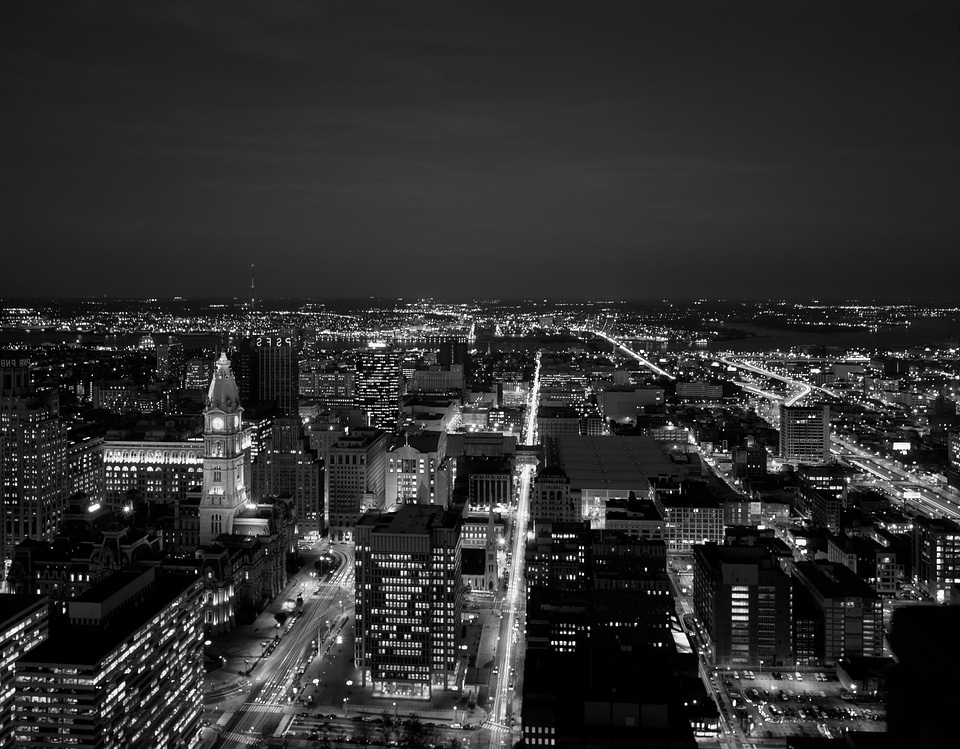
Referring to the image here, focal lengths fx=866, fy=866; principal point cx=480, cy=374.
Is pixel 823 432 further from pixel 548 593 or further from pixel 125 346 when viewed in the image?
pixel 125 346

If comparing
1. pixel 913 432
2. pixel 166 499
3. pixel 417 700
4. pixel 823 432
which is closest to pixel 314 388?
pixel 166 499

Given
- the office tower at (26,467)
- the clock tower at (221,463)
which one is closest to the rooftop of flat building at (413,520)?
the clock tower at (221,463)

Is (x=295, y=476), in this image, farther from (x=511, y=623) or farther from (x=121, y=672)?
(x=121, y=672)

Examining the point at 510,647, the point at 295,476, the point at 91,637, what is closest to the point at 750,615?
the point at 510,647

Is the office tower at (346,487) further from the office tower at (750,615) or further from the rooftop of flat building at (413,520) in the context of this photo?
the office tower at (750,615)

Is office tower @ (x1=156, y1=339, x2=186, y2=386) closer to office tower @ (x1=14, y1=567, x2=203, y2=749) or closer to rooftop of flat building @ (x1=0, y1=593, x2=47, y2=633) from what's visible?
rooftop of flat building @ (x1=0, y1=593, x2=47, y2=633)

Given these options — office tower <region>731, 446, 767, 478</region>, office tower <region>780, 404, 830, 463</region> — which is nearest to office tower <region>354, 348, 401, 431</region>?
office tower <region>731, 446, 767, 478</region>
